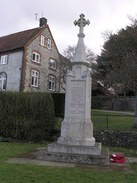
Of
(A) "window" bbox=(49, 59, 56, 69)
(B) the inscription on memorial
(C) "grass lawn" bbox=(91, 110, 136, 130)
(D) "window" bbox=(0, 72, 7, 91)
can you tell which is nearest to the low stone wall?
(C) "grass lawn" bbox=(91, 110, 136, 130)

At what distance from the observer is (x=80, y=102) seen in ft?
32.1

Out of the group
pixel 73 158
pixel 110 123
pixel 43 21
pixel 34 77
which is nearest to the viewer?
pixel 73 158

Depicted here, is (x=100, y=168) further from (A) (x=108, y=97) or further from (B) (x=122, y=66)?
(A) (x=108, y=97)

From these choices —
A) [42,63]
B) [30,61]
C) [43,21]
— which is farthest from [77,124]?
[43,21]

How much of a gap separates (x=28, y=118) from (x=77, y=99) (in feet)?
20.4

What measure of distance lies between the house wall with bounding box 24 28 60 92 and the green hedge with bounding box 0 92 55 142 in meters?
17.2

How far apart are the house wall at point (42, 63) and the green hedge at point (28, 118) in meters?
17.2

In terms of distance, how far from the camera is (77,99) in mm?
9820

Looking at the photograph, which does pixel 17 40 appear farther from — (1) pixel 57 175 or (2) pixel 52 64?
(1) pixel 57 175

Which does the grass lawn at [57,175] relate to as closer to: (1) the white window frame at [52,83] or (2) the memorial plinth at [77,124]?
(2) the memorial plinth at [77,124]

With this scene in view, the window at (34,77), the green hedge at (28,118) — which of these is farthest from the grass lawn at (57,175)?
the window at (34,77)

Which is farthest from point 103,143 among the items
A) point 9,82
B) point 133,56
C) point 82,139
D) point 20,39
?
point 20,39

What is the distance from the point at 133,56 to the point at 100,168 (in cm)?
1223

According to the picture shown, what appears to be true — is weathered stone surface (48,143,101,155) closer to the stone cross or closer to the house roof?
the stone cross
